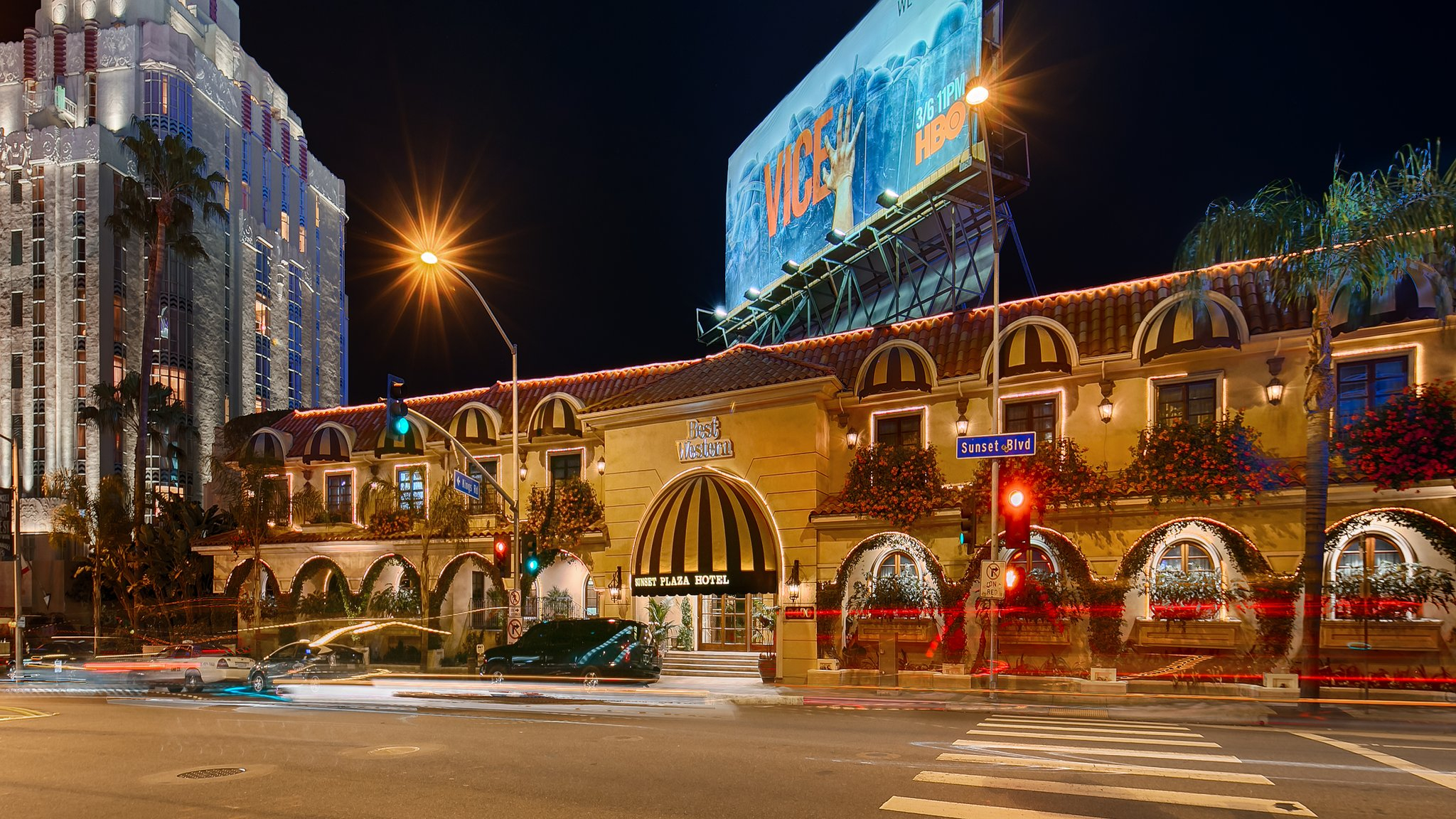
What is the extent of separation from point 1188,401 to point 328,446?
28325mm

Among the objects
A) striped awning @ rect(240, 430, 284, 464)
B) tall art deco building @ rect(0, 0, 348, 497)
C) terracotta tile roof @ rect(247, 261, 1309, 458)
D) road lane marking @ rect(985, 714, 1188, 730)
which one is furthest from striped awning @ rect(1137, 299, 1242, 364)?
tall art deco building @ rect(0, 0, 348, 497)

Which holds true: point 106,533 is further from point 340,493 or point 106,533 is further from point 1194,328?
point 1194,328

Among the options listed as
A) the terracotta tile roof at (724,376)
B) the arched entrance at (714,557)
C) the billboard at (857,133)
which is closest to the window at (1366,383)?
the terracotta tile roof at (724,376)

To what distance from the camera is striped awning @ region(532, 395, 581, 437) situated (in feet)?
101

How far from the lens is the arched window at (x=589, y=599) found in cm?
3158

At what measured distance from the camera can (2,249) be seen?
213 feet

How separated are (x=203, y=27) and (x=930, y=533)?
84911 millimetres

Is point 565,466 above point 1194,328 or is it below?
below

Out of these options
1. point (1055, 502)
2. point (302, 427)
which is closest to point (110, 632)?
point (302, 427)

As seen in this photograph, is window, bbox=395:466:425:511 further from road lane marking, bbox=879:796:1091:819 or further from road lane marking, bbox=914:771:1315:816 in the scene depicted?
road lane marking, bbox=879:796:1091:819

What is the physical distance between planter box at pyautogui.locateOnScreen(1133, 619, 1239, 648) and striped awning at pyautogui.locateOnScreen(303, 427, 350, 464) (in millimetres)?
26838

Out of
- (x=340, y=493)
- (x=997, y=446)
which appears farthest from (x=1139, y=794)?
(x=340, y=493)

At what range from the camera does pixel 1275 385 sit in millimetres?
21594

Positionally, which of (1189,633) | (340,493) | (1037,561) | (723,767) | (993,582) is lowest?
(1189,633)
